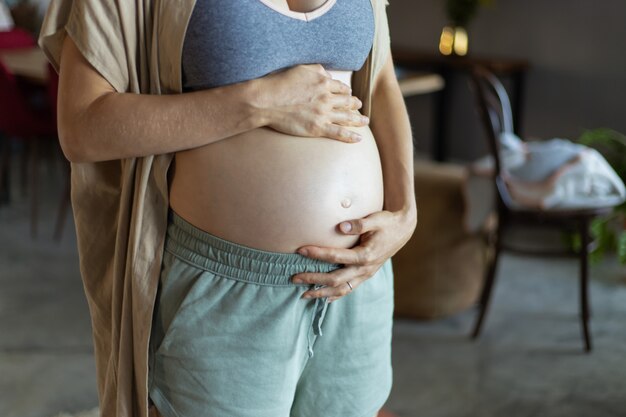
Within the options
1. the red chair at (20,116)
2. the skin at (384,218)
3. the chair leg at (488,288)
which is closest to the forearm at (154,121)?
the skin at (384,218)

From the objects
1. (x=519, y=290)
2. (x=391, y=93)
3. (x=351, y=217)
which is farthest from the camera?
(x=519, y=290)

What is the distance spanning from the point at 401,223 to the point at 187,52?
452 millimetres

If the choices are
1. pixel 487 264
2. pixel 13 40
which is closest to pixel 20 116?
pixel 13 40

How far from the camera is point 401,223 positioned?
1.38m

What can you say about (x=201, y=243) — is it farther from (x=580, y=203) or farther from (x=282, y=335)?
(x=580, y=203)

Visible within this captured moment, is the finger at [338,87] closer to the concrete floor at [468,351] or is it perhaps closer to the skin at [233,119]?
the skin at [233,119]

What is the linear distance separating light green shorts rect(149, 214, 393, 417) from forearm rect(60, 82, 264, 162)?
156mm

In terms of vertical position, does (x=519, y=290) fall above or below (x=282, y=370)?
below


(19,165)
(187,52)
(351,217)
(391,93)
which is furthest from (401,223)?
(19,165)

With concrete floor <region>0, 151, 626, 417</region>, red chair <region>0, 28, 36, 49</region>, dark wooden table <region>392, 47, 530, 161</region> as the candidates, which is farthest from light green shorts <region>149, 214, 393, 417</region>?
red chair <region>0, 28, 36, 49</region>

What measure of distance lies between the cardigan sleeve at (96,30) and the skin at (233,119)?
0.07 ft

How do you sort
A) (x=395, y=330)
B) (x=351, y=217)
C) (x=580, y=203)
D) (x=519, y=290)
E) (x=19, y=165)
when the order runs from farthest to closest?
(x=19, y=165)
(x=519, y=290)
(x=395, y=330)
(x=580, y=203)
(x=351, y=217)

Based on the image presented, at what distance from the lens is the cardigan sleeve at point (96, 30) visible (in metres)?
1.17

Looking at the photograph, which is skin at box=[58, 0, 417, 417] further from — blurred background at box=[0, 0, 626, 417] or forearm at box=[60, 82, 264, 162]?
blurred background at box=[0, 0, 626, 417]
